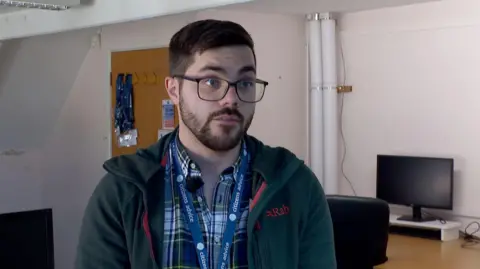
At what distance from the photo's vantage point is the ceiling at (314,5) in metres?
4.28

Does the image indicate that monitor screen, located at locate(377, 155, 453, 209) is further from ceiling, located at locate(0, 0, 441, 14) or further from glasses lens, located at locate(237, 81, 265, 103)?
glasses lens, located at locate(237, 81, 265, 103)

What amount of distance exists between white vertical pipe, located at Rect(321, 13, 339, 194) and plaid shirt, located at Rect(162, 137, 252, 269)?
3.48 m

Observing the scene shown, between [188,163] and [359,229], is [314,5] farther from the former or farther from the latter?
[188,163]

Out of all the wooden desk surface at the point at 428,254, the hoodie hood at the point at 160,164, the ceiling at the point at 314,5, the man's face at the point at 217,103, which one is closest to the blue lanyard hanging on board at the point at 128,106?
the ceiling at the point at 314,5

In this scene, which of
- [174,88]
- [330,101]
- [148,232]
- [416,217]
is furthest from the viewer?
[330,101]

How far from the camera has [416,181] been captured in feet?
14.8

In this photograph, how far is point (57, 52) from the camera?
4301mm

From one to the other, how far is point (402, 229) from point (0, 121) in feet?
9.07

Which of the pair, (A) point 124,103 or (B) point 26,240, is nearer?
(B) point 26,240

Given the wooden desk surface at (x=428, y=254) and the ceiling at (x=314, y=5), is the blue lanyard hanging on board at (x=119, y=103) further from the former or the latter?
the wooden desk surface at (x=428, y=254)

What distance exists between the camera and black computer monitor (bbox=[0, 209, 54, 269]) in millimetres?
2572

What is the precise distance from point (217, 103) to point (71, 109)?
3.42 metres

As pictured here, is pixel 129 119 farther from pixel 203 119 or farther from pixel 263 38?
pixel 203 119

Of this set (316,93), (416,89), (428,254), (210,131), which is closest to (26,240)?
(210,131)
